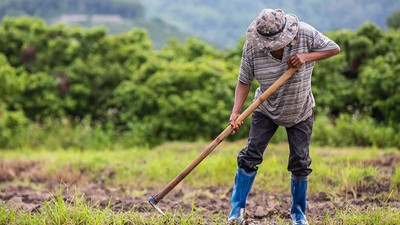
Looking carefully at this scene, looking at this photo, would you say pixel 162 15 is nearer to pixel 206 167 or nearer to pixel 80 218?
pixel 206 167

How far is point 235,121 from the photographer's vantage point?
455 cm

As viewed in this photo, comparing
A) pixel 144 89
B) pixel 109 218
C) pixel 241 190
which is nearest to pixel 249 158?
pixel 241 190

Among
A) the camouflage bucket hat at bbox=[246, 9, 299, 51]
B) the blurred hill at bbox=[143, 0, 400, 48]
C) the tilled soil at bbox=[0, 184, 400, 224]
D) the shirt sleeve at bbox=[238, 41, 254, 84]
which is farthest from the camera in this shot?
the blurred hill at bbox=[143, 0, 400, 48]

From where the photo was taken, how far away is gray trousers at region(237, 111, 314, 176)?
4.56 meters

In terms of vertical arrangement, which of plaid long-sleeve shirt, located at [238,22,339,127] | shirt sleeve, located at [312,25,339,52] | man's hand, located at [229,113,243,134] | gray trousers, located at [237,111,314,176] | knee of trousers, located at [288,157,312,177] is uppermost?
shirt sleeve, located at [312,25,339,52]

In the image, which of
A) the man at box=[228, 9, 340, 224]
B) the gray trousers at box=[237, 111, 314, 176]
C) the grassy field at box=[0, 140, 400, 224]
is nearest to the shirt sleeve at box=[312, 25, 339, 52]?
the man at box=[228, 9, 340, 224]

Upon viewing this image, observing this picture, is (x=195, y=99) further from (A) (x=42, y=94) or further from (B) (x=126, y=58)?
(A) (x=42, y=94)

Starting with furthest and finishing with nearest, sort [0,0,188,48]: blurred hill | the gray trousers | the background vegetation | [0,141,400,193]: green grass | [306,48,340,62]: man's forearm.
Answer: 1. [0,0,188,48]: blurred hill
2. the background vegetation
3. [0,141,400,193]: green grass
4. the gray trousers
5. [306,48,340,62]: man's forearm

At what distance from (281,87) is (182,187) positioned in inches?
143

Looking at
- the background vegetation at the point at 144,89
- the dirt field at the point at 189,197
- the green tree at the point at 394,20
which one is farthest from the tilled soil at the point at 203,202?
the green tree at the point at 394,20

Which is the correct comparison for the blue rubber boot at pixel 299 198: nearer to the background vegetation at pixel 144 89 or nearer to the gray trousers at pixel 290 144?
the gray trousers at pixel 290 144

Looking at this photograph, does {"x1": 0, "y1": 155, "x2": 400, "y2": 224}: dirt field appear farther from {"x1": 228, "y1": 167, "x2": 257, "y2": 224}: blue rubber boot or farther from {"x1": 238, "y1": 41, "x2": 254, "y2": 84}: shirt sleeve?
{"x1": 238, "y1": 41, "x2": 254, "y2": 84}: shirt sleeve

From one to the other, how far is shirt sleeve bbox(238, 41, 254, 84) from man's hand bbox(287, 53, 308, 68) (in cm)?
34

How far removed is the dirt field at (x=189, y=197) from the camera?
5.30 m
